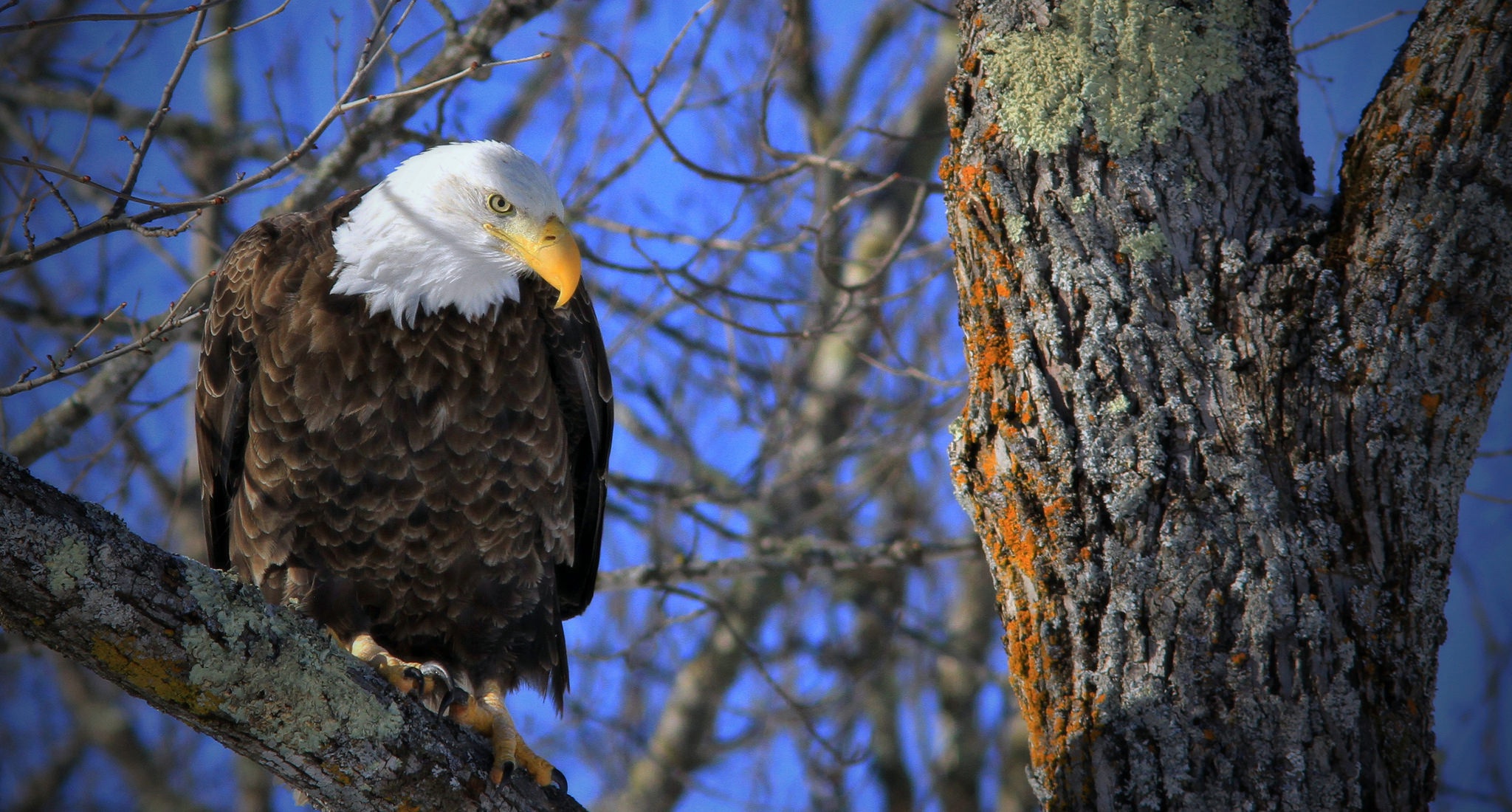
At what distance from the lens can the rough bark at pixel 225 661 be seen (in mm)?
1490

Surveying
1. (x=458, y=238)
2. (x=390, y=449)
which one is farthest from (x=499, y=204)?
(x=390, y=449)

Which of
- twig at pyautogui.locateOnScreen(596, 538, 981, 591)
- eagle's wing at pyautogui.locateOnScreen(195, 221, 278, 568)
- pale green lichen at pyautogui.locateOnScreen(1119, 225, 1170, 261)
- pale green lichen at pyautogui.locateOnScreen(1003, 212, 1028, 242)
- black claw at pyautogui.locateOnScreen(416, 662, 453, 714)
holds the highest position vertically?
twig at pyautogui.locateOnScreen(596, 538, 981, 591)

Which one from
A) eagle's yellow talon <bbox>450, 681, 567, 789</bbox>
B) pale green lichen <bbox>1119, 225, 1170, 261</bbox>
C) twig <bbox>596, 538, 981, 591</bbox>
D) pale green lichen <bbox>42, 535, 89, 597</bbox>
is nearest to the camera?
pale green lichen <bbox>42, 535, 89, 597</bbox>

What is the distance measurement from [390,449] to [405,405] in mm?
117

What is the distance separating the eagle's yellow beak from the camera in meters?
2.62

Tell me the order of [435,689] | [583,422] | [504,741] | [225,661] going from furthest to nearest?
1. [583,422]
2. [435,689]
3. [504,741]
4. [225,661]

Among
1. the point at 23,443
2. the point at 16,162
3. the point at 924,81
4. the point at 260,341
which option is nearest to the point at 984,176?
the point at 16,162

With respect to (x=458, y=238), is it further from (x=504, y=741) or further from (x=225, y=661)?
(x=225, y=661)

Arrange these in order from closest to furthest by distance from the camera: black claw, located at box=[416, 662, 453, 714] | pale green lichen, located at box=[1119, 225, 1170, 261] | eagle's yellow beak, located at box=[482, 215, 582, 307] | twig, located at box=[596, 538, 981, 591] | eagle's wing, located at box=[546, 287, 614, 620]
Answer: pale green lichen, located at box=[1119, 225, 1170, 261]
black claw, located at box=[416, 662, 453, 714]
eagle's yellow beak, located at box=[482, 215, 582, 307]
eagle's wing, located at box=[546, 287, 614, 620]
twig, located at box=[596, 538, 981, 591]

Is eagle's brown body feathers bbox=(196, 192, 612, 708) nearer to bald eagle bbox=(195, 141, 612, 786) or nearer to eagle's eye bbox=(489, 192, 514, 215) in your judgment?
bald eagle bbox=(195, 141, 612, 786)

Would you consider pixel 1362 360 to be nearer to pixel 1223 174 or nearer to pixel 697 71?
pixel 1223 174

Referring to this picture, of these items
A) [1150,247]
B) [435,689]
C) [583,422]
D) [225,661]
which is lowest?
[225,661]

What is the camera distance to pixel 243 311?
2672mm

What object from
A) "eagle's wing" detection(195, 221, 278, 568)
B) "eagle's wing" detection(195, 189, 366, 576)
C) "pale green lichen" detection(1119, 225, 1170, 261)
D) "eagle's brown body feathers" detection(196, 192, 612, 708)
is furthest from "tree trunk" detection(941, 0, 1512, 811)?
"eagle's wing" detection(195, 221, 278, 568)
